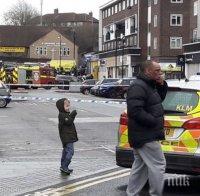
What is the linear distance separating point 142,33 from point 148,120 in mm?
77959

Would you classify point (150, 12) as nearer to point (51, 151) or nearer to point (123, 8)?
point (123, 8)

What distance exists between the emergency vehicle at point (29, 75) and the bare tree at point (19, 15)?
8291 cm

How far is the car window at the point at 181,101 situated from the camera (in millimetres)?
8805

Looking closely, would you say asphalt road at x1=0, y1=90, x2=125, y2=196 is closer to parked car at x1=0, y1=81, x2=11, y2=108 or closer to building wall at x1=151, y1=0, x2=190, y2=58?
parked car at x1=0, y1=81, x2=11, y2=108

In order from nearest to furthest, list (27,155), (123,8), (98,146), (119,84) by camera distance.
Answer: (27,155) → (98,146) → (119,84) → (123,8)

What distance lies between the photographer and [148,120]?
736 centimetres

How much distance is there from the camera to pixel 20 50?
422ft

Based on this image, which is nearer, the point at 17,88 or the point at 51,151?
the point at 51,151

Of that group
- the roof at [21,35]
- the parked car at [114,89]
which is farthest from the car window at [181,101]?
the roof at [21,35]

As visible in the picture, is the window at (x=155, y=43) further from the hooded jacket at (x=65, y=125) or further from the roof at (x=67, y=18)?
the roof at (x=67, y=18)

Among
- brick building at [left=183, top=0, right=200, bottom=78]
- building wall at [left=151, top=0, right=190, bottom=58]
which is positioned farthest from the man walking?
building wall at [left=151, top=0, right=190, bottom=58]

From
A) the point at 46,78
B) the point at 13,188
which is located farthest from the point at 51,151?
the point at 46,78

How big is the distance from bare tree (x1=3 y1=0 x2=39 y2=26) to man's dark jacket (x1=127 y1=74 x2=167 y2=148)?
483ft

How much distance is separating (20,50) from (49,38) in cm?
705
